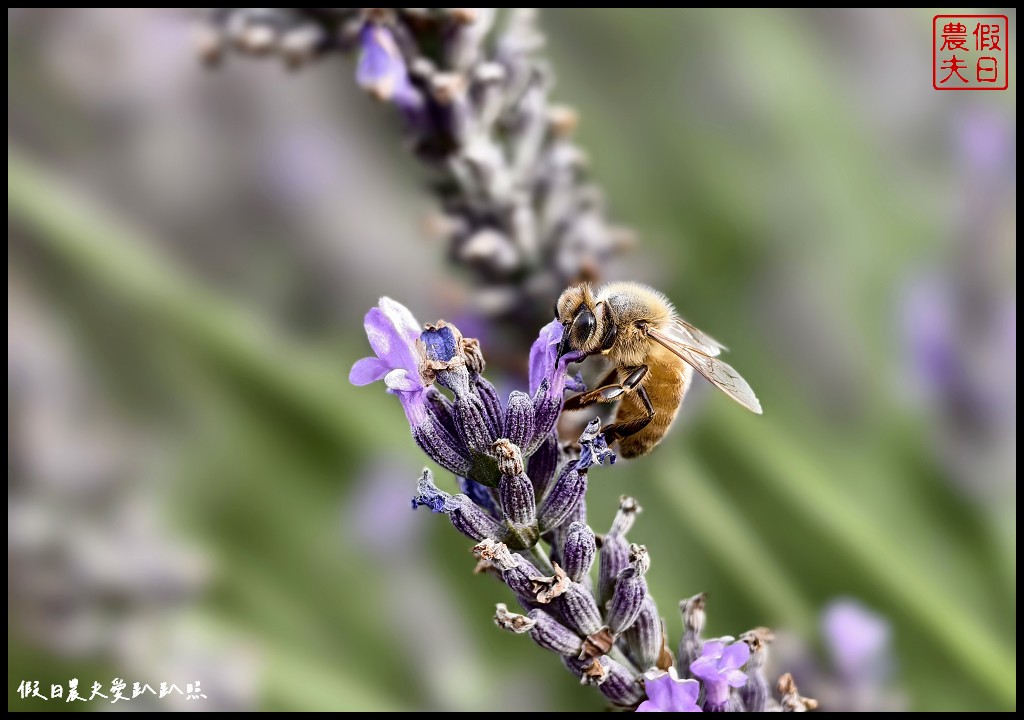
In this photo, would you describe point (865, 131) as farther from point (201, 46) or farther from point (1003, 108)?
point (201, 46)

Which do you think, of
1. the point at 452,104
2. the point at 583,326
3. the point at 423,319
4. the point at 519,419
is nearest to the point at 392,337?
the point at 519,419

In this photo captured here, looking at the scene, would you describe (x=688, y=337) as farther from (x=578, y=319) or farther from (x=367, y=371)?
(x=367, y=371)

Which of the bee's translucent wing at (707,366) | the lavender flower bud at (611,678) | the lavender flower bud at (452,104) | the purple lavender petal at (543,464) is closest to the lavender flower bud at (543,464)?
the purple lavender petal at (543,464)

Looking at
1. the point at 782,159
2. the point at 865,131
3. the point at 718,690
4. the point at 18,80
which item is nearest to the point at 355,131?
the point at 18,80

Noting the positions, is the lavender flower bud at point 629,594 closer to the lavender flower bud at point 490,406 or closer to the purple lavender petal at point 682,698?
the purple lavender petal at point 682,698

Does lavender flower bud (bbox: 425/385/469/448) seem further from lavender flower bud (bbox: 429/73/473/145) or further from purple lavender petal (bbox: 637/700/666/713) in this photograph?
lavender flower bud (bbox: 429/73/473/145)
